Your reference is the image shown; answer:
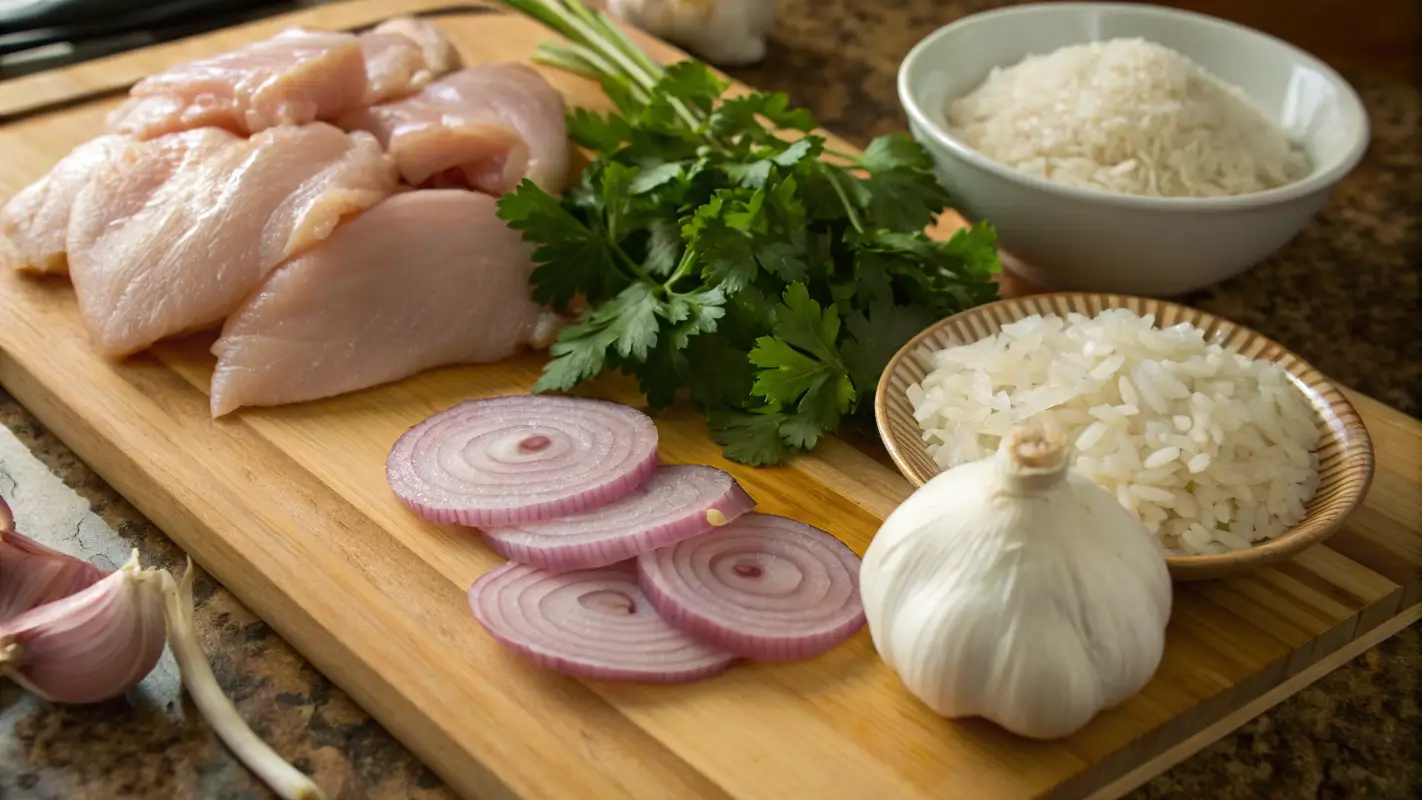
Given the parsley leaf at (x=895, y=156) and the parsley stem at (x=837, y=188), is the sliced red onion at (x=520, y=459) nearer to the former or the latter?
the parsley stem at (x=837, y=188)

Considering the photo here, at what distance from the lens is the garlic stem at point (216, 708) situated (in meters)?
1.39

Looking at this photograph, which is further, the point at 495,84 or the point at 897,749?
the point at 495,84

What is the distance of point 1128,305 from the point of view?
1.98 m

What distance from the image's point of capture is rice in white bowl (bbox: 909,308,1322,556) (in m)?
1.60

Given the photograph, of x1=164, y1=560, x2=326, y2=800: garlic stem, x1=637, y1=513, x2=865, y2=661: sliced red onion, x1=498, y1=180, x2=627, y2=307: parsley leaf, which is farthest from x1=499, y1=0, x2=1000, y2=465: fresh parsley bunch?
x1=164, y1=560, x2=326, y2=800: garlic stem

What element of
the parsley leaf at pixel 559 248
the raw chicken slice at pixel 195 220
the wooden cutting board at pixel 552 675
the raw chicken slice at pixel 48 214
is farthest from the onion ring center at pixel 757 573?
the raw chicken slice at pixel 48 214

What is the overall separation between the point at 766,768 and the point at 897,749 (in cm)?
15

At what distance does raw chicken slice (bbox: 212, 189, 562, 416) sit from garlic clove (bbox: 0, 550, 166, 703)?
0.51 meters

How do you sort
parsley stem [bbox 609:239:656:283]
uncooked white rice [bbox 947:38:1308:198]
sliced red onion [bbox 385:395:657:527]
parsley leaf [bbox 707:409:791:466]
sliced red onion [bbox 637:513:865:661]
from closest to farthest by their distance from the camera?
1. sliced red onion [bbox 637:513:865:661]
2. sliced red onion [bbox 385:395:657:527]
3. parsley leaf [bbox 707:409:791:466]
4. parsley stem [bbox 609:239:656:283]
5. uncooked white rice [bbox 947:38:1308:198]

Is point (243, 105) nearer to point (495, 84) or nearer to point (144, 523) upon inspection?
point (495, 84)

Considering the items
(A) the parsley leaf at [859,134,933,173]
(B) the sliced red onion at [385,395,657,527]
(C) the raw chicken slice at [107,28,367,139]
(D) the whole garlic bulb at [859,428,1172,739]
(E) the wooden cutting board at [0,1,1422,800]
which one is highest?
(C) the raw chicken slice at [107,28,367,139]

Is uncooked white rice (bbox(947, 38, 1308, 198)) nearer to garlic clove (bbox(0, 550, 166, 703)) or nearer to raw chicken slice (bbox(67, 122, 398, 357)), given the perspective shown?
raw chicken slice (bbox(67, 122, 398, 357))

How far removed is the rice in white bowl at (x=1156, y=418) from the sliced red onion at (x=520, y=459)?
0.41 m

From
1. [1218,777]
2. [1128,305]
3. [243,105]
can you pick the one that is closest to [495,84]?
[243,105]
